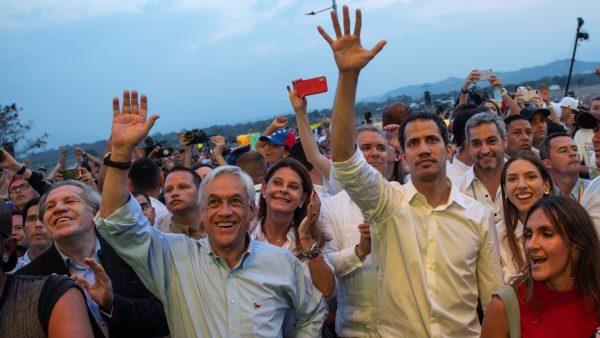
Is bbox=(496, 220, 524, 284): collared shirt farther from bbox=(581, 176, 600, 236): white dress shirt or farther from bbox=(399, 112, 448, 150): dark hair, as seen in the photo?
bbox=(399, 112, 448, 150): dark hair

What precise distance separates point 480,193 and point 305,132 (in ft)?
4.89

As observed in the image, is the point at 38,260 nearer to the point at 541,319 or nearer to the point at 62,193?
the point at 62,193

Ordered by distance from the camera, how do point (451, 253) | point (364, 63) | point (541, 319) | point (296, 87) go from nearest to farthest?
1. point (541, 319)
2. point (364, 63)
3. point (451, 253)
4. point (296, 87)

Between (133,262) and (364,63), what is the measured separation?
151 centimetres

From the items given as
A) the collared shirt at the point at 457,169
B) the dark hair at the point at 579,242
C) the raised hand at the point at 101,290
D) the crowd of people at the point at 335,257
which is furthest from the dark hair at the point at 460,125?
the raised hand at the point at 101,290

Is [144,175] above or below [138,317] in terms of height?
above

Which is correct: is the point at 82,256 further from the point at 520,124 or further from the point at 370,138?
the point at 520,124

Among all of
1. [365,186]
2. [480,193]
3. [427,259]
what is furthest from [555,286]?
[480,193]

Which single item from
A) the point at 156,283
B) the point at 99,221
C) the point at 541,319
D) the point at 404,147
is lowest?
the point at 541,319

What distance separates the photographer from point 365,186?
2920mm

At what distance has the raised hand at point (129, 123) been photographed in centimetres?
277

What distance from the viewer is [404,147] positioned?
3.34m

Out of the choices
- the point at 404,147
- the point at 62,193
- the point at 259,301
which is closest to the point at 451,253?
the point at 404,147

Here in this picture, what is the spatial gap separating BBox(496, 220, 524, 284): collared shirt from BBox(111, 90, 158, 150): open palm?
83.0 inches
